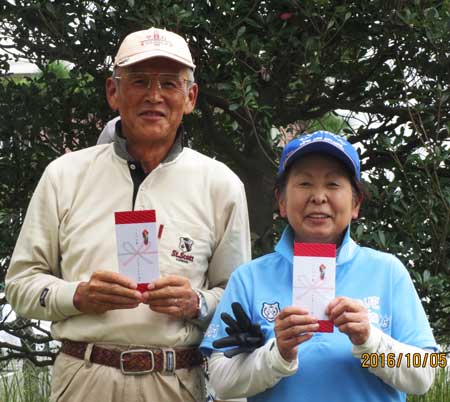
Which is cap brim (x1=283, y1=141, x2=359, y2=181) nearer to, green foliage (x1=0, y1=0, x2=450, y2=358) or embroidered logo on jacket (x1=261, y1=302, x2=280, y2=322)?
embroidered logo on jacket (x1=261, y1=302, x2=280, y2=322)

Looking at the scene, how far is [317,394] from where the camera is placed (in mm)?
2891

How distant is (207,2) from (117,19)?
0.45 meters

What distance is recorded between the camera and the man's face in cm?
325

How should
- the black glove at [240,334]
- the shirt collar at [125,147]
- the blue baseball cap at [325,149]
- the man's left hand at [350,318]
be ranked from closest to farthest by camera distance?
the man's left hand at [350,318]
the black glove at [240,334]
the blue baseball cap at [325,149]
the shirt collar at [125,147]

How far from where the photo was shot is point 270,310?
9.90ft

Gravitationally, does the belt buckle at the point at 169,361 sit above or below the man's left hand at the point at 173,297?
below

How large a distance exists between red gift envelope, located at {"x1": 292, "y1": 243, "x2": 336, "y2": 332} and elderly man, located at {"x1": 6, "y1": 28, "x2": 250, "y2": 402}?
0.47 m

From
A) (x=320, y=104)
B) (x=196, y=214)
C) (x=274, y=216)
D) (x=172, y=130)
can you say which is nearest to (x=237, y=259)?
(x=196, y=214)

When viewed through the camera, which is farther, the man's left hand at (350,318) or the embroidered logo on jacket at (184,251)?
the embroidered logo on jacket at (184,251)

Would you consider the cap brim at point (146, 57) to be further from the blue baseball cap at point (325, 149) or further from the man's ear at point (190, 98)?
the blue baseball cap at point (325, 149)

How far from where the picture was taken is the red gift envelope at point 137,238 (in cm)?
294

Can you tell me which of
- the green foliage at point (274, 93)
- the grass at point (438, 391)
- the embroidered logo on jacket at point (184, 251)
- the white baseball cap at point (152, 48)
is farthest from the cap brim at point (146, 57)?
the grass at point (438, 391)

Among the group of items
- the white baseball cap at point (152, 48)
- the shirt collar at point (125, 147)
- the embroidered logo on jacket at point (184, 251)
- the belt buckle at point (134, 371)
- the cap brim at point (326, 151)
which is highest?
the white baseball cap at point (152, 48)

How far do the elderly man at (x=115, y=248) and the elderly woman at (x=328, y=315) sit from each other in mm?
170
